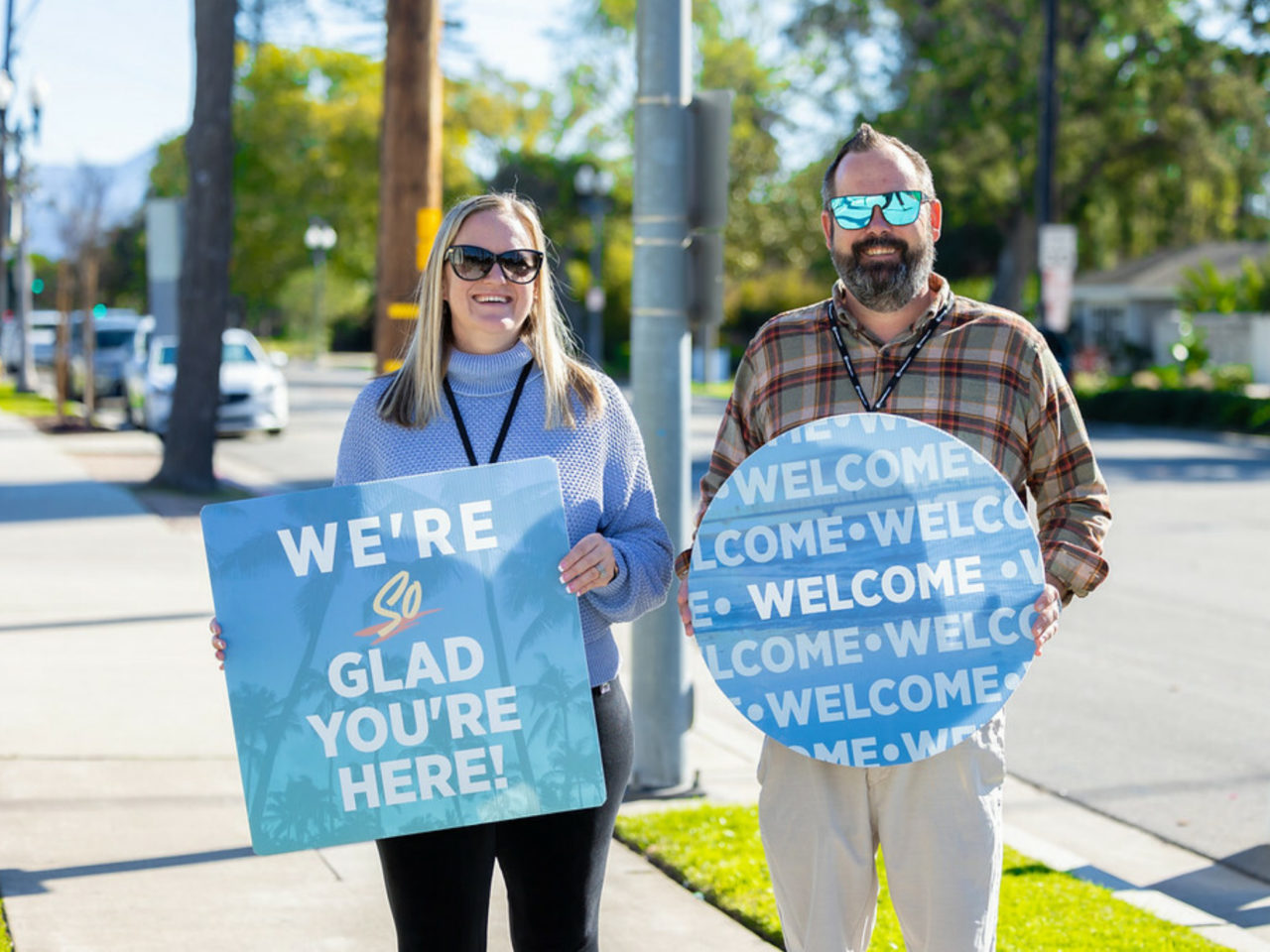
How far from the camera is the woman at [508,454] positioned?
2.89m

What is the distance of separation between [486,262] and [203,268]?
13.8 metres

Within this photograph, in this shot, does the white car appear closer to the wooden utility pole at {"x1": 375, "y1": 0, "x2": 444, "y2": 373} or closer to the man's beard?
the wooden utility pole at {"x1": 375, "y1": 0, "x2": 444, "y2": 373}

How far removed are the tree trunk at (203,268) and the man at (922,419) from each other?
13.8 metres

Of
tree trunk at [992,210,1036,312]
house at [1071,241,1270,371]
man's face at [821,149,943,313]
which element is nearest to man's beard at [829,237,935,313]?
man's face at [821,149,943,313]

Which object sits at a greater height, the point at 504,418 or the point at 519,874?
the point at 504,418

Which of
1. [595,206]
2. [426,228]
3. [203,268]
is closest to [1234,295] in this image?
[595,206]

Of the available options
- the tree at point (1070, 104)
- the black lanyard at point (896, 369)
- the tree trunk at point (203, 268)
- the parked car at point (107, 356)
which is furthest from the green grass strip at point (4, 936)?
the tree at point (1070, 104)

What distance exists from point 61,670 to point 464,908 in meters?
5.07

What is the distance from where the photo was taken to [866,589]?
2797mm

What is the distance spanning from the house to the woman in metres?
44.7

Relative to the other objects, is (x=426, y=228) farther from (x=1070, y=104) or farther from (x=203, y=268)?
(x=1070, y=104)

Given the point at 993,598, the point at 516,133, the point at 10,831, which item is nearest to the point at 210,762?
the point at 10,831

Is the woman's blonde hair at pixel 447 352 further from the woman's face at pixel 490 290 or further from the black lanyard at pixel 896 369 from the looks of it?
the black lanyard at pixel 896 369

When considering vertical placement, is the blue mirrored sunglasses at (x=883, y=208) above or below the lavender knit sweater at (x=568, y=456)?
above
